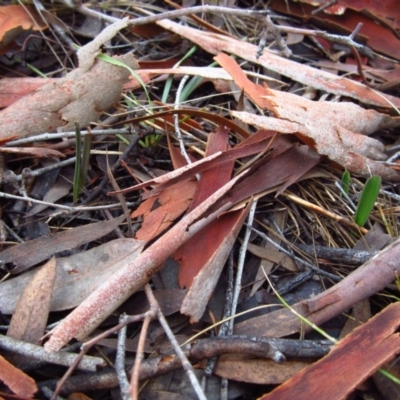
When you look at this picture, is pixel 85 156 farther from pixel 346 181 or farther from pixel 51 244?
pixel 346 181

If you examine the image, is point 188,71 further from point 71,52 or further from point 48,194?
point 48,194

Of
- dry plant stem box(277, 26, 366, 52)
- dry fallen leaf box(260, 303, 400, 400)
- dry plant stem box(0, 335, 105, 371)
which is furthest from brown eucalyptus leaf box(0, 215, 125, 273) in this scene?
dry plant stem box(277, 26, 366, 52)

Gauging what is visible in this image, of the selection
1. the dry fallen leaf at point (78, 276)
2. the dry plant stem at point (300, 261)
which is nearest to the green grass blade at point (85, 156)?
the dry fallen leaf at point (78, 276)

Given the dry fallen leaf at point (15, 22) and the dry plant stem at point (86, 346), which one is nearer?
the dry plant stem at point (86, 346)

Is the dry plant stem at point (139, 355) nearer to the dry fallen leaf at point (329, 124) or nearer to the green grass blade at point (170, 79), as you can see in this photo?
the dry fallen leaf at point (329, 124)

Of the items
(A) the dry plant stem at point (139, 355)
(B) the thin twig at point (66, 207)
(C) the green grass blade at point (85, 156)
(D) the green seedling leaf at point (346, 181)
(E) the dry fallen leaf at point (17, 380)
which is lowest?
(E) the dry fallen leaf at point (17, 380)

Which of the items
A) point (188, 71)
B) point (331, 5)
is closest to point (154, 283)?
point (188, 71)

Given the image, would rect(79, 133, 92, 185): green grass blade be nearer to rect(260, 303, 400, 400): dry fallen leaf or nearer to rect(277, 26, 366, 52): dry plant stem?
rect(260, 303, 400, 400): dry fallen leaf
